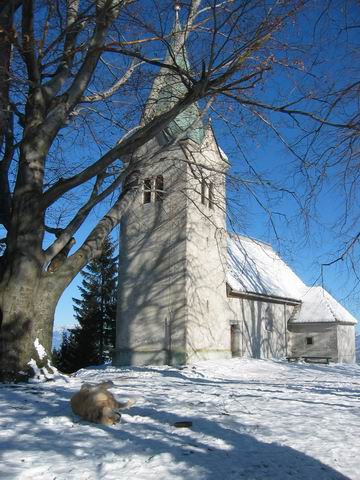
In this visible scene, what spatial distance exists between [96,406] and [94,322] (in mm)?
28630

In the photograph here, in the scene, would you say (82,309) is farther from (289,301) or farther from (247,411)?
(247,411)

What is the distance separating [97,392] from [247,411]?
2410mm

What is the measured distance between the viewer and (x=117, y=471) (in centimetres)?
454

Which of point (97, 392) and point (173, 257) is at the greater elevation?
point (173, 257)

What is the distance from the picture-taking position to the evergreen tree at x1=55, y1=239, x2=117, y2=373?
31156 millimetres

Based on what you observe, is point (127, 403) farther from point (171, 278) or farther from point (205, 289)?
point (205, 289)

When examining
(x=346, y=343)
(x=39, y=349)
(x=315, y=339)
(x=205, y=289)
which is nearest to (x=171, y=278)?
(x=205, y=289)

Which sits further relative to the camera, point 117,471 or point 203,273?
point 203,273

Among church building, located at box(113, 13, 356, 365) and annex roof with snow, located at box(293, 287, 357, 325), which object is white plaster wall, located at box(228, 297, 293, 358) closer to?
church building, located at box(113, 13, 356, 365)

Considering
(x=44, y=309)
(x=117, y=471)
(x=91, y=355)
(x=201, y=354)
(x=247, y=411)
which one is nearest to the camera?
(x=117, y=471)

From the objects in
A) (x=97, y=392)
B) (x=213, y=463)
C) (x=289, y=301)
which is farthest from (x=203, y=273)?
(x=213, y=463)

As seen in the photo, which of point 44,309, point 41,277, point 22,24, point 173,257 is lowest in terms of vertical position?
point 44,309

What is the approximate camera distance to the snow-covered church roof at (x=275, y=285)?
1152 inches

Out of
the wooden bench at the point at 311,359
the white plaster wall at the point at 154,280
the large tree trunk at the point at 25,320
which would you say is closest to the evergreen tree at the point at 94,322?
the white plaster wall at the point at 154,280
